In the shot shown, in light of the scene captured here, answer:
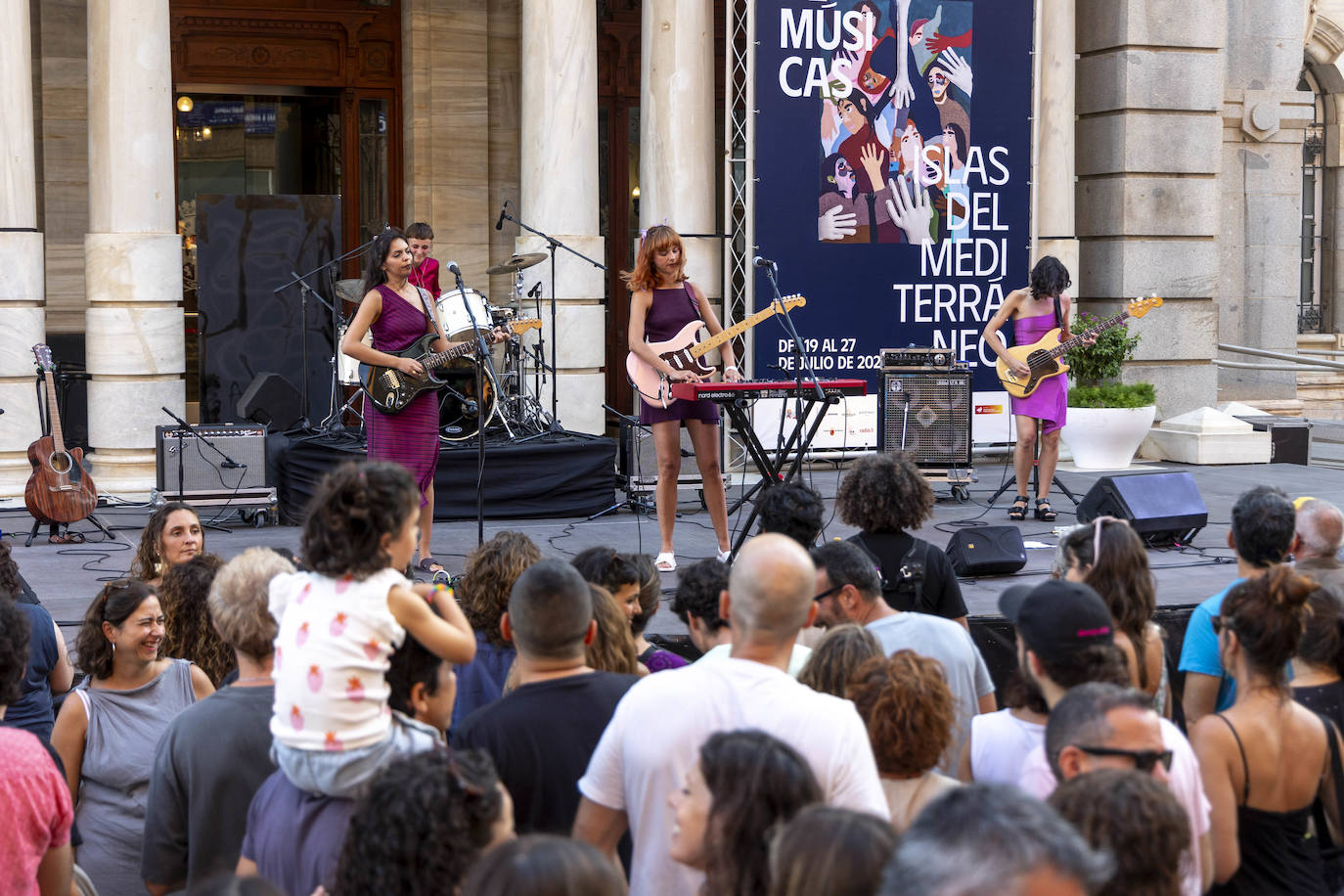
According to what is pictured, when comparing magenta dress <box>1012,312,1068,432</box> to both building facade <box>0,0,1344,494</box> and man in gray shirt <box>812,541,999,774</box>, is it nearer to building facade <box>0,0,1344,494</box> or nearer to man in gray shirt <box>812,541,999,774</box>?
building facade <box>0,0,1344,494</box>

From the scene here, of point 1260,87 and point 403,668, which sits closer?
point 403,668

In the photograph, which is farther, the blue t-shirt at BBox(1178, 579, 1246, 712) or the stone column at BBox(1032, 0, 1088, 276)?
the stone column at BBox(1032, 0, 1088, 276)

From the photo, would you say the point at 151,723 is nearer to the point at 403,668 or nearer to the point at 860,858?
the point at 403,668

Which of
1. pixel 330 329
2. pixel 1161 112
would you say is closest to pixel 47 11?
pixel 330 329

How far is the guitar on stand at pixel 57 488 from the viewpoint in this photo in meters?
9.78

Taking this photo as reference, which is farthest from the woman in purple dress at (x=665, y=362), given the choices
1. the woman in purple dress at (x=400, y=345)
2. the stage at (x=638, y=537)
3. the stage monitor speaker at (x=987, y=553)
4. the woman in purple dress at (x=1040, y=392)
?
the woman in purple dress at (x=1040, y=392)

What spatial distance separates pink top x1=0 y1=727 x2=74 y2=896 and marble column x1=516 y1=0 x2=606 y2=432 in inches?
360

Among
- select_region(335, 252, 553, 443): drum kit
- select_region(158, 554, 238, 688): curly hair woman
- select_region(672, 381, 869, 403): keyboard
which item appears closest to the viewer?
select_region(158, 554, 238, 688): curly hair woman

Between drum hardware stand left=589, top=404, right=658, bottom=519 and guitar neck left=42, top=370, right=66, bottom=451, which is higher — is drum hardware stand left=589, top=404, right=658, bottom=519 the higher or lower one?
the lower one

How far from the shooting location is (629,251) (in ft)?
56.7

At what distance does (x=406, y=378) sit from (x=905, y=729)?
5240mm

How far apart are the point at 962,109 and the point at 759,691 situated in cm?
1144

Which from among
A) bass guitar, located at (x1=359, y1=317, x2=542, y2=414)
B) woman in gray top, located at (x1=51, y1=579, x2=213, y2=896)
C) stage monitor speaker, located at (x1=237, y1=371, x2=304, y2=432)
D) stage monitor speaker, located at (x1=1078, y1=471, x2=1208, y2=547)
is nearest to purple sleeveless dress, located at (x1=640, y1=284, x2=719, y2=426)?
bass guitar, located at (x1=359, y1=317, x2=542, y2=414)

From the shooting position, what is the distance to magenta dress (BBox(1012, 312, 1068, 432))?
35.5 ft
